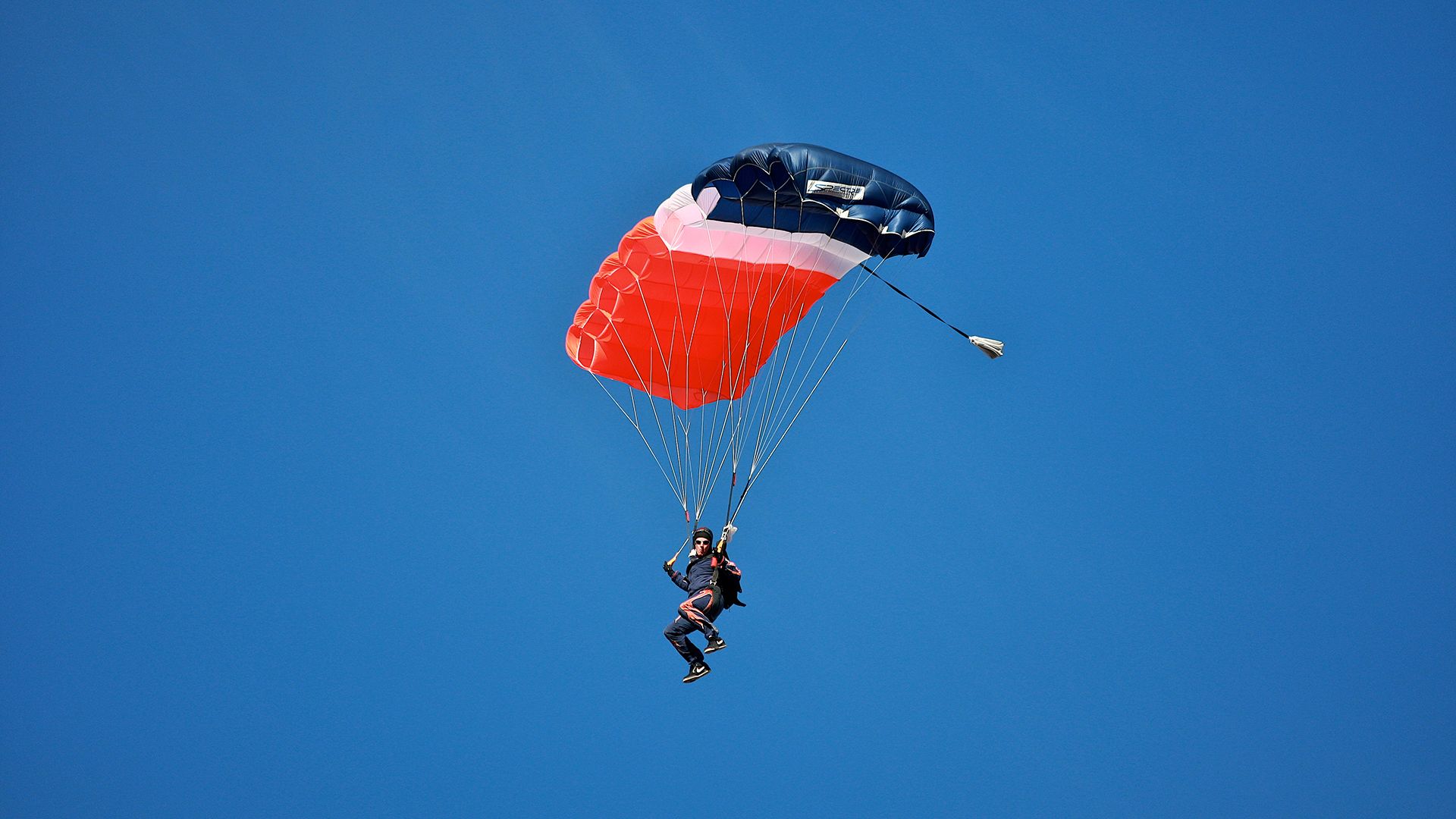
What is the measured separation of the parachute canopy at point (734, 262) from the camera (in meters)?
13.5

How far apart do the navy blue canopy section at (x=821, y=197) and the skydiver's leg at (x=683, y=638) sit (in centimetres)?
425

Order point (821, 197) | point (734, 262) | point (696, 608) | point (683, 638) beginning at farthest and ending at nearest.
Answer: point (734, 262), point (821, 197), point (683, 638), point (696, 608)

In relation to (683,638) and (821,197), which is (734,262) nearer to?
(821,197)

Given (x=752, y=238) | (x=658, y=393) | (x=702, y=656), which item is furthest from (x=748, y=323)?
(x=702, y=656)

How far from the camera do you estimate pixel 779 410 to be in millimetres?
15516

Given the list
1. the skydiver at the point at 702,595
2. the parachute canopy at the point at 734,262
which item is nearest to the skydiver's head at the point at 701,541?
the skydiver at the point at 702,595

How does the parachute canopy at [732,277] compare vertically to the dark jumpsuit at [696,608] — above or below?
above

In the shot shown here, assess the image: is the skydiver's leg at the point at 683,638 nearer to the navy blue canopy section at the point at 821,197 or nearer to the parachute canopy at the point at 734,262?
the parachute canopy at the point at 734,262

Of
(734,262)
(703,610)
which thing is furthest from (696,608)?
(734,262)

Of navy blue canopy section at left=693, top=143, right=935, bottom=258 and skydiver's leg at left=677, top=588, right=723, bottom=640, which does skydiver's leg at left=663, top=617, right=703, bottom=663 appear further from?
navy blue canopy section at left=693, top=143, right=935, bottom=258

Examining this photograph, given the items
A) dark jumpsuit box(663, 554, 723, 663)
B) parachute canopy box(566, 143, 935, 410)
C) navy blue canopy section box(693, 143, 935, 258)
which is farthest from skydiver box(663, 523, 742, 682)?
navy blue canopy section box(693, 143, 935, 258)

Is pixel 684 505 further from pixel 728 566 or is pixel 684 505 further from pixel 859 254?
pixel 859 254

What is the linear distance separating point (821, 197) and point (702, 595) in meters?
4.07

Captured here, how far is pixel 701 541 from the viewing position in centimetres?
1354
